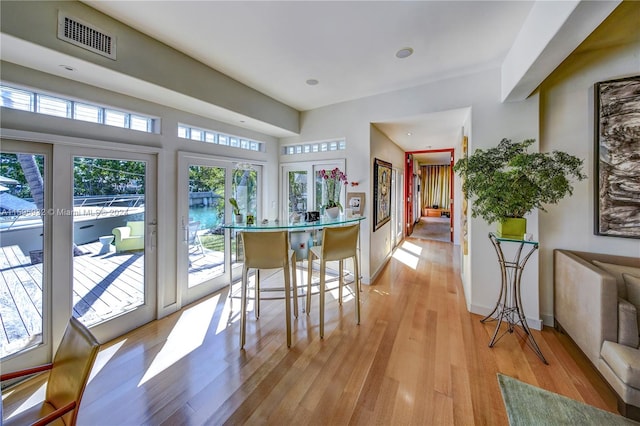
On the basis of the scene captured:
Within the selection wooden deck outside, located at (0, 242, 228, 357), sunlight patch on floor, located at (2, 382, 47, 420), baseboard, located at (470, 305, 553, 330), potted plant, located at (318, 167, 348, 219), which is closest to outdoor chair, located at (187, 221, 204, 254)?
wooden deck outside, located at (0, 242, 228, 357)

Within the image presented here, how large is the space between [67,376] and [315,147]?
13.2 feet

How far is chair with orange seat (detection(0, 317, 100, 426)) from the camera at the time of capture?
103 centimetres

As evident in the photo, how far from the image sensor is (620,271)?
2.10 meters

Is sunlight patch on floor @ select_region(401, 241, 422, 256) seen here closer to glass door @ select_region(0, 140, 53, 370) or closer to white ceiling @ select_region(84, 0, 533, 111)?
white ceiling @ select_region(84, 0, 533, 111)

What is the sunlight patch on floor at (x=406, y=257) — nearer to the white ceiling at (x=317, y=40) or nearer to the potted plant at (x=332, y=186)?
the potted plant at (x=332, y=186)

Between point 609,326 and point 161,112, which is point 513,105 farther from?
point 161,112

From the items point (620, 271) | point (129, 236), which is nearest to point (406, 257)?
point (620, 271)

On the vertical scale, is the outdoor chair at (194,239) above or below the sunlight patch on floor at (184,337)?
above

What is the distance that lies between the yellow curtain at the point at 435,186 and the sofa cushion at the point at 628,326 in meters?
10.5

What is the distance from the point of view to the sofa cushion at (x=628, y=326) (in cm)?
173

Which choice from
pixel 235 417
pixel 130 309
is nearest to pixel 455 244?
pixel 235 417

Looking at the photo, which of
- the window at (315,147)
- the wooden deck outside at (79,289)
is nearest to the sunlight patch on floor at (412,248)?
the window at (315,147)

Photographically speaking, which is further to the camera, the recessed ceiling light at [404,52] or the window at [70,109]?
the recessed ceiling light at [404,52]

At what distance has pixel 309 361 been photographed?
217 cm
